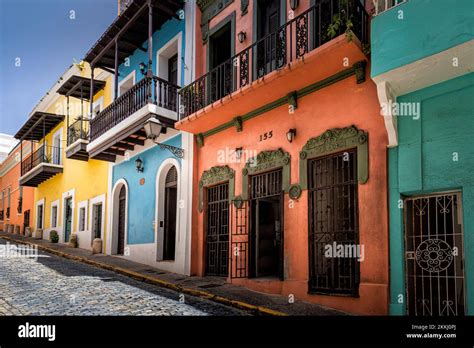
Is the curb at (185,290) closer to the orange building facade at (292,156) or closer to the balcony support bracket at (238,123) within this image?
the orange building facade at (292,156)

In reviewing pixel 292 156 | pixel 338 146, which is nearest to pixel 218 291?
pixel 292 156

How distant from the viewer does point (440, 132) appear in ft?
18.5

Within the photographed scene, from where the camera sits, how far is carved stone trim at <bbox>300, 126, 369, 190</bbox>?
6648mm

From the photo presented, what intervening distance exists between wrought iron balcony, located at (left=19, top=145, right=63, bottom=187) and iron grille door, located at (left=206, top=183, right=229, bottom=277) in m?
13.3

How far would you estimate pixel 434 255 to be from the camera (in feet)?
18.9

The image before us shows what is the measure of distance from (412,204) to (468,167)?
1047 mm

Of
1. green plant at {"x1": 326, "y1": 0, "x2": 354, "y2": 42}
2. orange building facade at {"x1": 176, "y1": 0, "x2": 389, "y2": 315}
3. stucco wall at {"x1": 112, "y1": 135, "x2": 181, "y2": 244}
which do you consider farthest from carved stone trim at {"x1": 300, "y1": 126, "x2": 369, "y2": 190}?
stucco wall at {"x1": 112, "y1": 135, "x2": 181, "y2": 244}

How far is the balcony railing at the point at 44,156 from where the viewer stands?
21.4 meters

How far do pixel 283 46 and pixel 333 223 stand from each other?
3.70 metres

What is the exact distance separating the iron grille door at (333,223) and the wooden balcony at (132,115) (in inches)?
193

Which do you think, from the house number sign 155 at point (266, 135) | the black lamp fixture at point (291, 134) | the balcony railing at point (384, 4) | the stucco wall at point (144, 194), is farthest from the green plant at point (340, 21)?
the stucco wall at point (144, 194)

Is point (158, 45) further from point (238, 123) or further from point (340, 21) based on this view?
point (340, 21)

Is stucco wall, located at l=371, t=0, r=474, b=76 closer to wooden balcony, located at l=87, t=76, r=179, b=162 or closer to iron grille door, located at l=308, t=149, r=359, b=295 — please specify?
iron grille door, located at l=308, t=149, r=359, b=295
